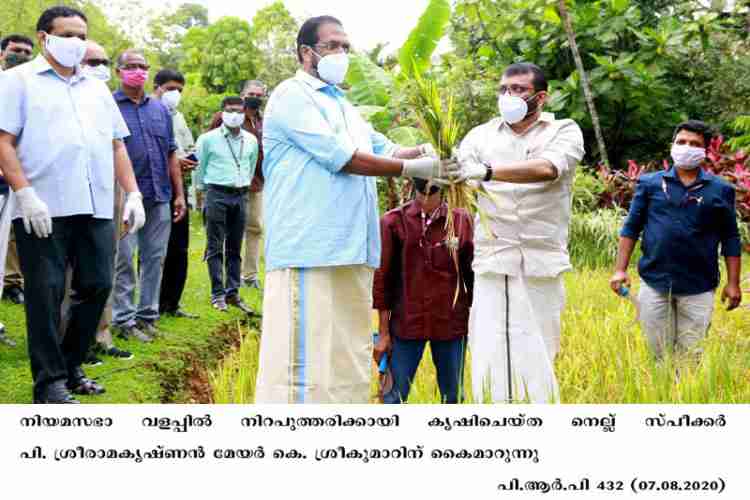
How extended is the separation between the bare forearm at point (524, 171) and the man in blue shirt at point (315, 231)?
25 centimetres

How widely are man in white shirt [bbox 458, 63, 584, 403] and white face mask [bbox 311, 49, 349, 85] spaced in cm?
77

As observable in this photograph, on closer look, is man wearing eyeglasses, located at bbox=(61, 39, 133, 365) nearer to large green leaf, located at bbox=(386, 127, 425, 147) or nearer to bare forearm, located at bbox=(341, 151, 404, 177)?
bare forearm, located at bbox=(341, 151, 404, 177)

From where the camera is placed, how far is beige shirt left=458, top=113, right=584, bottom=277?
3.50 meters

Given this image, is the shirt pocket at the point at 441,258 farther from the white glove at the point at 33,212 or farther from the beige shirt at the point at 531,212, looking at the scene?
the white glove at the point at 33,212

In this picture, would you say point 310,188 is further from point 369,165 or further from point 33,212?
point 33,212

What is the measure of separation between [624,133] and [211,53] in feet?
56.6

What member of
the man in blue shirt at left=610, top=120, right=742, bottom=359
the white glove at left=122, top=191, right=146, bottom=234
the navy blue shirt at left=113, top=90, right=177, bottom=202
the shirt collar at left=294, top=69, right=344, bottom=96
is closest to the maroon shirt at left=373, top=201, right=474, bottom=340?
the shirt collar at left=294, top=69, right=344, bottom=96

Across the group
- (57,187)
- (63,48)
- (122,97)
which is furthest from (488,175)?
(122,97)

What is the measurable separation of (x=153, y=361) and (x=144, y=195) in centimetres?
108

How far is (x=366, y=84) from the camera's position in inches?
352

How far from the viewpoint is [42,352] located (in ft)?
11.9
